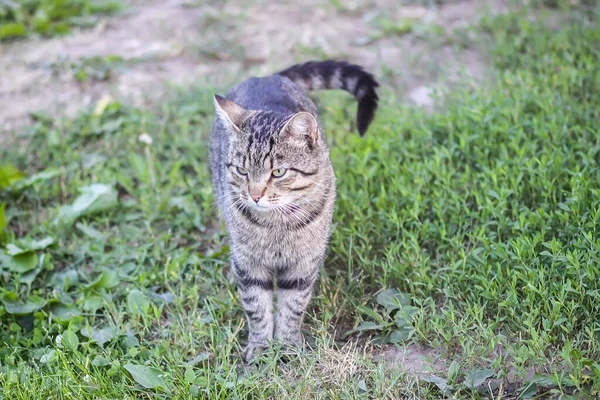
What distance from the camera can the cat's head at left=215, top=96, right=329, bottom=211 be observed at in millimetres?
3320

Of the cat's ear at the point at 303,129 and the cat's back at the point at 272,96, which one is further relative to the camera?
the cat's back at the point at 272,96

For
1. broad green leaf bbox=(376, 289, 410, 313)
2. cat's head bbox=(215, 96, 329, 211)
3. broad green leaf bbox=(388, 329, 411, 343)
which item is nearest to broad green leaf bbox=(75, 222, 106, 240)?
cat's head bbox=(215, 96, 329, 211)

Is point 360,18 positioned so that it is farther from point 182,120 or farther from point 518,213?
point 518,213

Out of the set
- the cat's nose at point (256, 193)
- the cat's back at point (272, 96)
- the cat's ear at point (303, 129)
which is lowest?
the cat's nose at point (256, 193)

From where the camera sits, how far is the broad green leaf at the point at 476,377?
3.01 m

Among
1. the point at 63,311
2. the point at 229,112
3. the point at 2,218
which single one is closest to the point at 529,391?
the point at 229,112

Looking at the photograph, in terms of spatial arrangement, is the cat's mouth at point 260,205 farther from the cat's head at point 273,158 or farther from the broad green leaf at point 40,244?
the broad green leaf at point 40,244

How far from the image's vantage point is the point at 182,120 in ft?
17.5

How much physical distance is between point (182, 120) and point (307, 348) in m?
2.44

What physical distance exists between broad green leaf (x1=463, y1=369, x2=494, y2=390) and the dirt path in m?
2.73

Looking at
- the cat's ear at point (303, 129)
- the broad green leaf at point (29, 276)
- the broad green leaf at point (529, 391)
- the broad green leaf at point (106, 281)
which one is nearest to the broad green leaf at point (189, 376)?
the broad green leaf at point (106, 281)

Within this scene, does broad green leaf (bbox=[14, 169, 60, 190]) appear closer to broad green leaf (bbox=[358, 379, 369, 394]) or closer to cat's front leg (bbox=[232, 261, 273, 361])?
cat's front leg (bbox=[232, 261, 273, 361])

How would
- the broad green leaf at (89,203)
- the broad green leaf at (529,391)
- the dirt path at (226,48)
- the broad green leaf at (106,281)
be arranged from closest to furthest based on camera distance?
the broad green leaf at (529,391)
the broad green leaf at (106,281)
the broad green leaf at (89,203)
the dirt path at (226,48)

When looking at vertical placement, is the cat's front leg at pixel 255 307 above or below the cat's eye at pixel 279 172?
below
